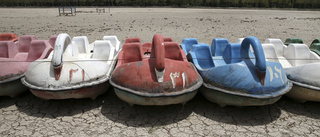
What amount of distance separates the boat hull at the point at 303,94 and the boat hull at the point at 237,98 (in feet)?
0.68

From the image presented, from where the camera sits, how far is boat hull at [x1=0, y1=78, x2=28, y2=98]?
344 cm

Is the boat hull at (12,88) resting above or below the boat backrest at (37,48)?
below

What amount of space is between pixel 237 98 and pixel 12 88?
3.47 metres

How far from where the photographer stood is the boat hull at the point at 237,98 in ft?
9.74

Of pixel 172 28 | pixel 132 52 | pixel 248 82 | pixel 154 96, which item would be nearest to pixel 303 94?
pixel 248 82

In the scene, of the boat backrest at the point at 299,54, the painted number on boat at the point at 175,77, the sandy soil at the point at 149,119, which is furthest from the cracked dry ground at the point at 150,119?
the boat backrest at the point at 299,54

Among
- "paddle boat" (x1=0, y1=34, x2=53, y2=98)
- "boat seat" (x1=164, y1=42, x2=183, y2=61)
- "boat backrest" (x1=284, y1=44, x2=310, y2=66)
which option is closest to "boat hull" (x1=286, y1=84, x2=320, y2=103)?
"boat backrest" (x1=284, y1=44, x2=310, y2=66)

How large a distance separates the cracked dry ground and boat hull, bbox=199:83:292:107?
30 cm

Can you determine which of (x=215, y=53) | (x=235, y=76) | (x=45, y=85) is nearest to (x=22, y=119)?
(x=45, y=85)

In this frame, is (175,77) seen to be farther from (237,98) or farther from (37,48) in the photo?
(37,48)

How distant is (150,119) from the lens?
3.26 metres

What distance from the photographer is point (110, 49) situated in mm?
4586

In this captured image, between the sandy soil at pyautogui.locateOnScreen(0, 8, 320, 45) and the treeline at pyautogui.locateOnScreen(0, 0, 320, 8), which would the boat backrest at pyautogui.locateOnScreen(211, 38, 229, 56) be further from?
the treeline at pyautogui.locateOnScreen(0, 0, 320, 8)

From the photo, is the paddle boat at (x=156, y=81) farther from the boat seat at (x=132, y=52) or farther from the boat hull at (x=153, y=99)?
the boat seat at (x=132, y=52)
